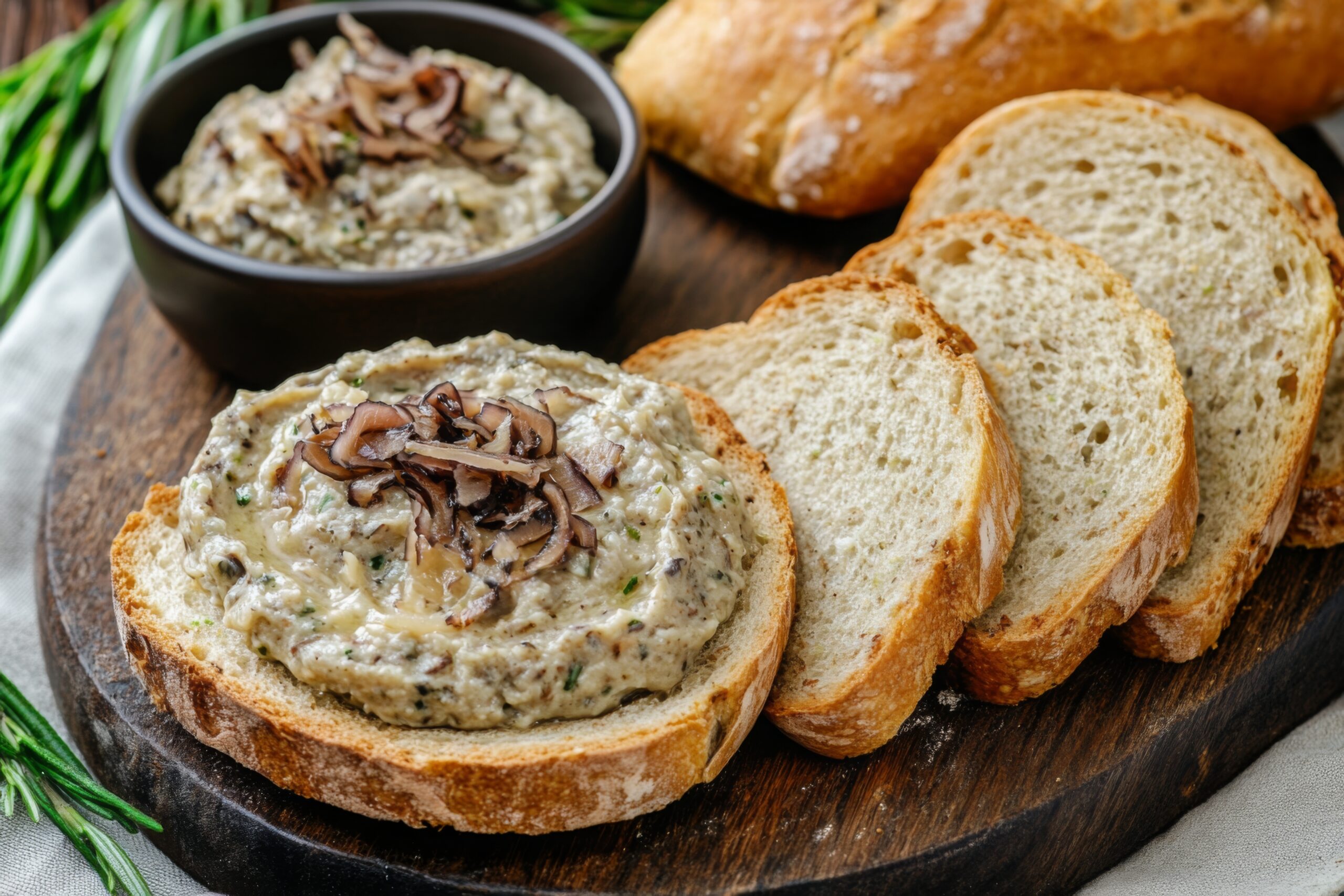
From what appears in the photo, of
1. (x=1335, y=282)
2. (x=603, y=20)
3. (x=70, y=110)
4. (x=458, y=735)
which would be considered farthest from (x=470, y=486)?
(x=603, y=20)

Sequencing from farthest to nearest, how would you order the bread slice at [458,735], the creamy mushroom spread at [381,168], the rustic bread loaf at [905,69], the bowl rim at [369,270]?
the rustic bread loaf at [905,69]
the creamy mushroom spread at [381,168]
the bowl rim at [369,270]
the bread slice at [458,735]

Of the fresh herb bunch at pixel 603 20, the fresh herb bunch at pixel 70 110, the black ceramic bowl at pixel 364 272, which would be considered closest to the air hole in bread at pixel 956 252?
the black ceramic bowl at pixel 364 272

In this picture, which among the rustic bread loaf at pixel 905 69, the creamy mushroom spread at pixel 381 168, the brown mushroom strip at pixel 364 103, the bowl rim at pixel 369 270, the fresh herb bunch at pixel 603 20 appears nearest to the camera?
the bowl rim at pixel 369 270

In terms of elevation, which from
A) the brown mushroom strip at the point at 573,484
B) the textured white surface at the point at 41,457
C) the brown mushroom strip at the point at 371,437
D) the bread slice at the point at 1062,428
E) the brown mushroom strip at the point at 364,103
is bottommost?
the textured white surface at the point at 41,457

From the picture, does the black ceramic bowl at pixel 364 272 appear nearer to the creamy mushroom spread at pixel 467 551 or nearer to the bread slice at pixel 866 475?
the bread slice at pixel 866 475

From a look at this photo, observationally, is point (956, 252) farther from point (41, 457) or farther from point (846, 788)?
point (41, 457)

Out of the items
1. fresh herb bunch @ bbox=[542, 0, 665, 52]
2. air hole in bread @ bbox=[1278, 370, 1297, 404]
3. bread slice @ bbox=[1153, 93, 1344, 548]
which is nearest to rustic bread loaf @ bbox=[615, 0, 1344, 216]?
bread slice @ bbox=[1153, 93, 1344, 548]

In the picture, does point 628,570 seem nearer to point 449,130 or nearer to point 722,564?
point 722,564
